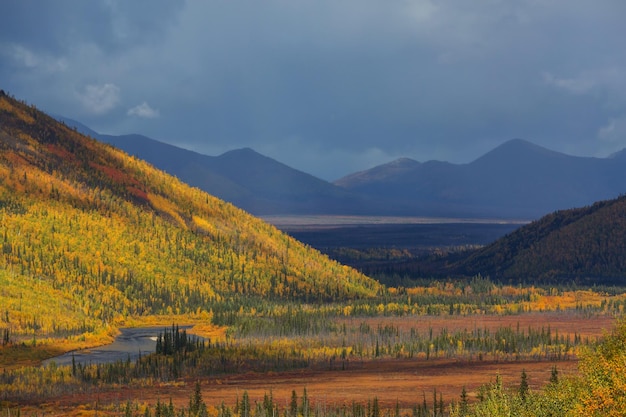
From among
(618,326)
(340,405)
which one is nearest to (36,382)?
(340,405)

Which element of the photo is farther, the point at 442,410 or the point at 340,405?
the point at 340,405

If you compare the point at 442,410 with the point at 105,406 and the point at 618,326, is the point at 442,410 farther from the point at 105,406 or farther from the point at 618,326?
the point at 105,406

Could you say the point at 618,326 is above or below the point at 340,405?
above

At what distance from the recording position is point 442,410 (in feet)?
510

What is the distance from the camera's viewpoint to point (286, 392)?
7446 inches

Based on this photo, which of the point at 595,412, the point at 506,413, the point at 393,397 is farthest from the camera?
the point at 393,397

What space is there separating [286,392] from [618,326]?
86074mm

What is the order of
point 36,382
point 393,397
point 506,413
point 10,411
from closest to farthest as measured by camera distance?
1. point 506,413
2. point 10,411
3. point 393,397
4. point 36,382

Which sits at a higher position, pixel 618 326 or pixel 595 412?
pixel 618 326

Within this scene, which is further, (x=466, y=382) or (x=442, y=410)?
(x=466, y=382)

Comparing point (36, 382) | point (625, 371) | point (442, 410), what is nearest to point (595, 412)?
point (625, 371)

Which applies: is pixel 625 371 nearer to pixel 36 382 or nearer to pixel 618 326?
pixel 618 326

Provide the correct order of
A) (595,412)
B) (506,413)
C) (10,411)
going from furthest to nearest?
(10,411) < (506,413) < (595,412)

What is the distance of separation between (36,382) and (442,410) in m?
84.5
